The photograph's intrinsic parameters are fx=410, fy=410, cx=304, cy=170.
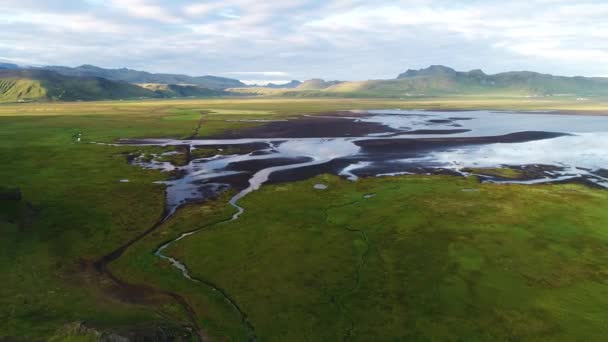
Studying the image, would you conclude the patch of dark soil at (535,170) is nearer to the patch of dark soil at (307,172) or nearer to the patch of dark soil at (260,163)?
the patch of dark soil at (307,172)

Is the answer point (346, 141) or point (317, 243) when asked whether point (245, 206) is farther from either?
point (346, 141)

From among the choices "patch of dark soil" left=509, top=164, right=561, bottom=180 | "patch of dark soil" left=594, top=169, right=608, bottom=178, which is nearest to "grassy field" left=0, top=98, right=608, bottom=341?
"patch of dark soil" left=509, top=164, right=561, bottom=180

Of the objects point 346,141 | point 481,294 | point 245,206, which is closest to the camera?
point 481,294

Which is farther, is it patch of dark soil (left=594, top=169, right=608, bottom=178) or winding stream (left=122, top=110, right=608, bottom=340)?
patch of dark soil (left=594, top=169, right=608, bottom=178)

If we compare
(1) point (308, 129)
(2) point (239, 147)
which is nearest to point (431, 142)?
(1) point (308, 129)

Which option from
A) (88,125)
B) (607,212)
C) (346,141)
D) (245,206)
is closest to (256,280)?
(245,206)

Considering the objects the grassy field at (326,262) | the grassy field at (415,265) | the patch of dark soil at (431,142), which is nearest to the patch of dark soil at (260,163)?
the grassy field at (326,262)

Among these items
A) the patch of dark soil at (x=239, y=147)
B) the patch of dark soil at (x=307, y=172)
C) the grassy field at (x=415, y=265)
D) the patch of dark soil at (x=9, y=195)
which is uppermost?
the patch of dark soil at (x=9, y=195)

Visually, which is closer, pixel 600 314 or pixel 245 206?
pixel 600 314

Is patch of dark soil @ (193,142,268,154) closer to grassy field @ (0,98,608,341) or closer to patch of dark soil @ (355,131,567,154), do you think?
patch of dark soil @ (355,131,567,154)
